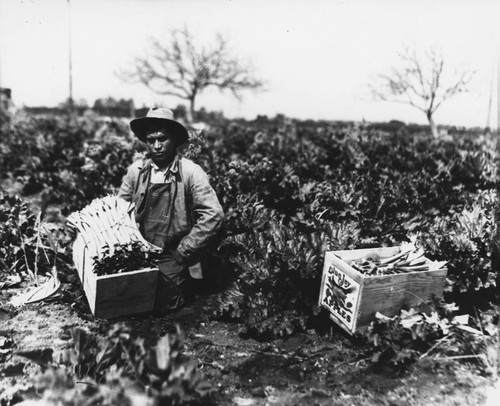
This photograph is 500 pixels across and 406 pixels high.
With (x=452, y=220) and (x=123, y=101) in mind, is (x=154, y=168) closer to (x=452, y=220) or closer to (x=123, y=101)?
(x=452, y=220)

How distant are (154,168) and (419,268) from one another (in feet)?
8.14

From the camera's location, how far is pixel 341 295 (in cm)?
321

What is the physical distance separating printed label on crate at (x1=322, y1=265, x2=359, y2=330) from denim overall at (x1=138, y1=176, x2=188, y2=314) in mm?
1326

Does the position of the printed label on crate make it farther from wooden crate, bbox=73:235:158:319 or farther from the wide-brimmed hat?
the wide-brimmed hat

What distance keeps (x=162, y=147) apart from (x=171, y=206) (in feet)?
1.80

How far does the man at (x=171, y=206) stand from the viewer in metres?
3.81

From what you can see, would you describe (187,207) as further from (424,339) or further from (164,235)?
(424,339)

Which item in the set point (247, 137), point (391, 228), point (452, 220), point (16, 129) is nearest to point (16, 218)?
point (391, 228)

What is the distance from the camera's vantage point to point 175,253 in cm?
391

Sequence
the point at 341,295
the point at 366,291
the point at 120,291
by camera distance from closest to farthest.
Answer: the point at 366,291, the point at 341,295, the point at 120,291

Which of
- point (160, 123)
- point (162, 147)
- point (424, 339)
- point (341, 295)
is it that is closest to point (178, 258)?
point (162, 147)

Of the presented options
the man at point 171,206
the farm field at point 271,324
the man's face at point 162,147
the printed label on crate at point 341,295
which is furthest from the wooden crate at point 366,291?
the man's face at point 162,147

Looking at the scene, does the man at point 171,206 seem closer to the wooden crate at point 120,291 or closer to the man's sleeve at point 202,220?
the man's sleeve at point 202,220

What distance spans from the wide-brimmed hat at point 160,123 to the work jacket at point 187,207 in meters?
0.32
